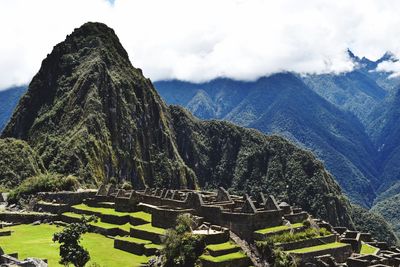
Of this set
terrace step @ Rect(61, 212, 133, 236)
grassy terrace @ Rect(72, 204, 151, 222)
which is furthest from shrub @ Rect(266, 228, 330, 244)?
terrace step @ Rect(61, 212, 133, 236)

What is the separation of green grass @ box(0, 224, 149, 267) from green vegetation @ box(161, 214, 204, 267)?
260cm

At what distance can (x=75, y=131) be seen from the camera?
172 meters

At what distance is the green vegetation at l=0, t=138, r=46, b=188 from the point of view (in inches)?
4719

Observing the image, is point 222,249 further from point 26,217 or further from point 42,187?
point 42,187

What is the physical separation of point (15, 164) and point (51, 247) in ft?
267

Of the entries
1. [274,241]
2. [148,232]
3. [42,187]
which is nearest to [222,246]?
[274,241]

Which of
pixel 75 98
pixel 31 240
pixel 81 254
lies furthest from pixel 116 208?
pixel 75 98

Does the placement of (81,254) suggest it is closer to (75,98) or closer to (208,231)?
(208,231)

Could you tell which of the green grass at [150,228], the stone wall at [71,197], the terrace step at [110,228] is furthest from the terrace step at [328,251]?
the stone wall at [71,197]

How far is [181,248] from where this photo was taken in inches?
1673

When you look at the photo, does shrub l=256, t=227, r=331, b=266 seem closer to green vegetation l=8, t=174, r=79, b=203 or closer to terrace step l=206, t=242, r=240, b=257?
terrace step l=206, t=242, r=240, b=257

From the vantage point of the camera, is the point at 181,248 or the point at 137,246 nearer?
the point at 181,248

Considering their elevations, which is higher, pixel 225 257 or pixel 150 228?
pixel 150 228

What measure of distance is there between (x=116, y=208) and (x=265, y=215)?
20.7 meters
